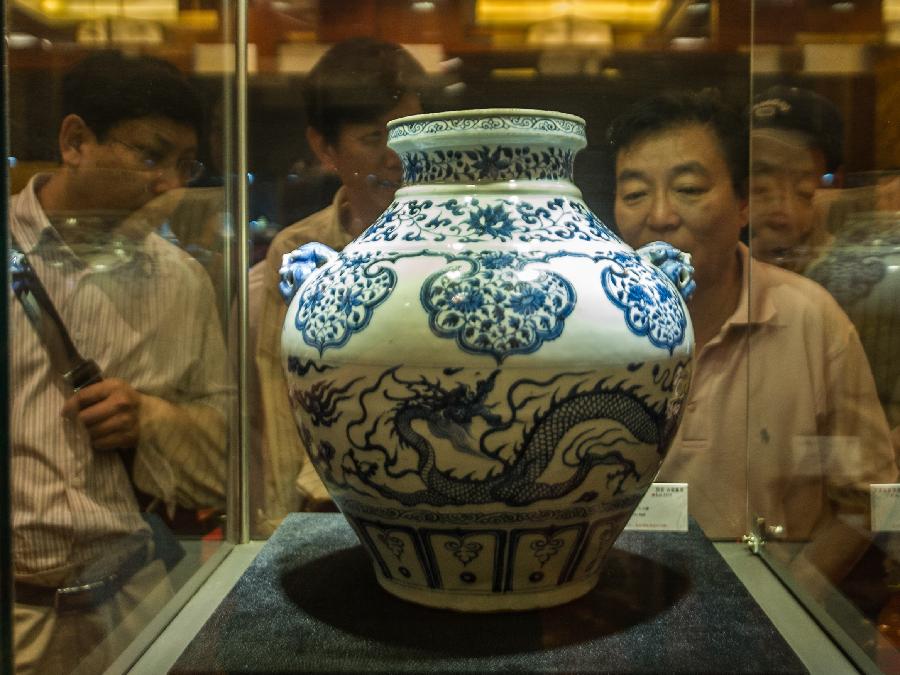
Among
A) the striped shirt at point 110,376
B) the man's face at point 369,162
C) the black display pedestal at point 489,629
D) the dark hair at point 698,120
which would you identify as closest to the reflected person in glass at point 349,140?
the man's face at point 369,162

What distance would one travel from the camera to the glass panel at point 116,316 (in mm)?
1018

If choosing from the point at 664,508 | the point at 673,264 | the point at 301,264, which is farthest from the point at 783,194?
the point at 301,264

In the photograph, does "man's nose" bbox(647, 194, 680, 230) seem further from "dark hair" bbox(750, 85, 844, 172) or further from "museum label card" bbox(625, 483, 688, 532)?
"museum label card" bbox(625, 483, 688, 532)

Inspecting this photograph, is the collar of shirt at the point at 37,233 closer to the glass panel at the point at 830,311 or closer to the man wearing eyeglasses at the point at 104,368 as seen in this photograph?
the man wearing eyeglasses at the point at 104,368

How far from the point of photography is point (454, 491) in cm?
115

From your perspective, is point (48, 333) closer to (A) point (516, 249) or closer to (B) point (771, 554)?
(A) point (516, 249)

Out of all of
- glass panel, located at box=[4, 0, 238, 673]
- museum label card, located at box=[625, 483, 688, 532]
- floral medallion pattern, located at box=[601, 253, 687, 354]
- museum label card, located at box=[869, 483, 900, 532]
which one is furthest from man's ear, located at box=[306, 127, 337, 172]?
museum label card, located at box=[869, 483, 900, 532]

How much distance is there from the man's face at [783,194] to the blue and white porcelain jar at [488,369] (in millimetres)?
338

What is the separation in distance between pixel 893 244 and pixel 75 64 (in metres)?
1.04

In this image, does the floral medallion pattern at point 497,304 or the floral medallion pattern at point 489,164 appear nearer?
the floral medallion pattern at point 497,304

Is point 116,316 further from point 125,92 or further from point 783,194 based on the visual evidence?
point 783,194

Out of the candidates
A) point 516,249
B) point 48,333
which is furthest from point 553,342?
point 48,333

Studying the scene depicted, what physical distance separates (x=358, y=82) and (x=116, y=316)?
2.07 ft

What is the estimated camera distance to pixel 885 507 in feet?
4.25
